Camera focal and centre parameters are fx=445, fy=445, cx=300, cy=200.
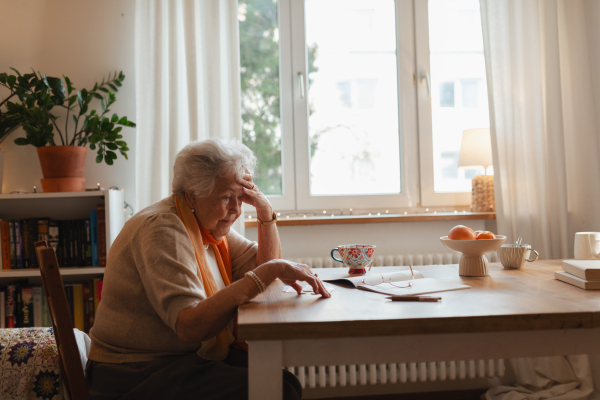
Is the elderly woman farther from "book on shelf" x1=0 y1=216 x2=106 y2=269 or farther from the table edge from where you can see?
"book on shelf" x1=0 y1=216 x2=106 y2=269

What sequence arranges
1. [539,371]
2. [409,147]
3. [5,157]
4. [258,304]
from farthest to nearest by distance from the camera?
[409,147]
[5,157]
[539,371]
[258,304]

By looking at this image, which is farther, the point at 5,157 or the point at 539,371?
the point at 5,157

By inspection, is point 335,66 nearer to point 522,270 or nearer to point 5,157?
point 522,270

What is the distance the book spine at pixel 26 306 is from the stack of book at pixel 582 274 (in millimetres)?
2255

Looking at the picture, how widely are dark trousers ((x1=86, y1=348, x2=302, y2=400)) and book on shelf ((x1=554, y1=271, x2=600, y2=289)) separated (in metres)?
0.82

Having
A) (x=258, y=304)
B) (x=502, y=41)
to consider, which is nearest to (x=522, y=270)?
(x=258, y=304)

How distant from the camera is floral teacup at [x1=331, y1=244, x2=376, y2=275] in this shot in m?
1.53

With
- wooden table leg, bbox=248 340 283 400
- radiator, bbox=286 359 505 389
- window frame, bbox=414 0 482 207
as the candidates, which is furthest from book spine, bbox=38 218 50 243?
window frame, bbox=414 0 482 207

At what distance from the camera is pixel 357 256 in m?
1.53

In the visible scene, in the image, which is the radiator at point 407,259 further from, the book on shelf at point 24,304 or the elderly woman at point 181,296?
the book on shelf at point 24,304

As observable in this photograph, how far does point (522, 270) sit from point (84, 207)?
2.13m

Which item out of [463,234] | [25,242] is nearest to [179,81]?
[25,242]

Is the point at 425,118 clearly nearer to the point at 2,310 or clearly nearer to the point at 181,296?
the point at 181,296

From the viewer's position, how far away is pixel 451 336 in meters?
0.97
